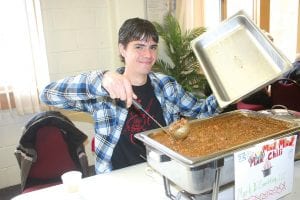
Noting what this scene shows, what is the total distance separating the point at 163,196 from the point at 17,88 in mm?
1556

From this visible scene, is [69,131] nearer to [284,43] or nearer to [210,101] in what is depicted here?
[210,101]

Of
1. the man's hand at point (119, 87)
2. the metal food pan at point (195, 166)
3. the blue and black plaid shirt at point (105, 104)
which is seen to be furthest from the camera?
the blue and black plaid shirt at point (105, 104)

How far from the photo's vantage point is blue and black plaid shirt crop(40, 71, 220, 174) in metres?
1.19

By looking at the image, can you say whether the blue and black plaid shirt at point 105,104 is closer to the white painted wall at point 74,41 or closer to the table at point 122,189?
the table at point 122,189

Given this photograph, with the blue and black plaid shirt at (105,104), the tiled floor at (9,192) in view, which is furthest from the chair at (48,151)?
the tiled floor at (9,192)

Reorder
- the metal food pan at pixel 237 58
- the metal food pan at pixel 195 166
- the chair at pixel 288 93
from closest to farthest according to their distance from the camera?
the metal food pan at pixel 195 166
the metal food pan at pixel 237 58
the chair at pixel 288 93

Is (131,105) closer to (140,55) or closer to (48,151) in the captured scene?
(140,55)

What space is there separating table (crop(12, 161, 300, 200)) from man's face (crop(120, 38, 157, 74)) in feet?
1.62

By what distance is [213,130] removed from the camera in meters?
0.96

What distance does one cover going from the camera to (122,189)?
1005 millimetres

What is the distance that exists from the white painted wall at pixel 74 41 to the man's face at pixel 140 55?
1.04m

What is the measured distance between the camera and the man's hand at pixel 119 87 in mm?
900

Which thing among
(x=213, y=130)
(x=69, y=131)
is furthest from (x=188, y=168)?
(x=69, y=131)

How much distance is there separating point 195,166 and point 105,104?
2.43 ft
